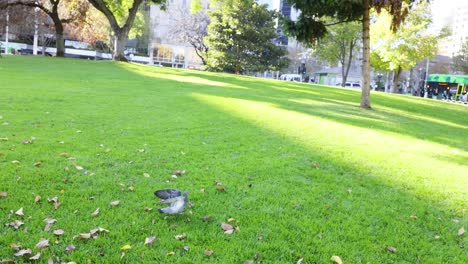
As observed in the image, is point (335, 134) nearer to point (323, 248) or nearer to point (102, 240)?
point (323, 248)

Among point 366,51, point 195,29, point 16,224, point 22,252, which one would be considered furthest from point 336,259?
point 195,29

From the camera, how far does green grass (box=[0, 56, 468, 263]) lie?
361cm

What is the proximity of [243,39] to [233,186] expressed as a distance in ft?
139

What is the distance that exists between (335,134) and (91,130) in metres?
5.14

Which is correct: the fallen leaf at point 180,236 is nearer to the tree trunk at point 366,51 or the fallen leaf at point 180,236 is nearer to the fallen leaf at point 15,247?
the fallen leaf at point 15,247

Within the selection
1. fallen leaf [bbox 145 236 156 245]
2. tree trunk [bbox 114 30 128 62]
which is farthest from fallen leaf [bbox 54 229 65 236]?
tree trunk [bbox 114 30 128 62]

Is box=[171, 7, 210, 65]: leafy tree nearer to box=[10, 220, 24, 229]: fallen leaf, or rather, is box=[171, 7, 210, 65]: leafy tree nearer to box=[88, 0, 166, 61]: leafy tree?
box=[88, 0, 166, 61]: leafy tree

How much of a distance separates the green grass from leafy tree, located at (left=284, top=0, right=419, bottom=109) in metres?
6.14

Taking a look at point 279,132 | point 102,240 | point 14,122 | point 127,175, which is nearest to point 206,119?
point 279,132

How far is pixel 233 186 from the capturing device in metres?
5.06

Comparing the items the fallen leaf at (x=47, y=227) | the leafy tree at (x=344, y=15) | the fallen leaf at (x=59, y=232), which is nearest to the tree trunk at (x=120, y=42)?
the leafy tree at (x=344, y=15)

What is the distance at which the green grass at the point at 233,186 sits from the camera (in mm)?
3607

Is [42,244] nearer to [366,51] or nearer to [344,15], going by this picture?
[366,51]

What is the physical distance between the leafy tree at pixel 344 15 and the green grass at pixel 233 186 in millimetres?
6137
